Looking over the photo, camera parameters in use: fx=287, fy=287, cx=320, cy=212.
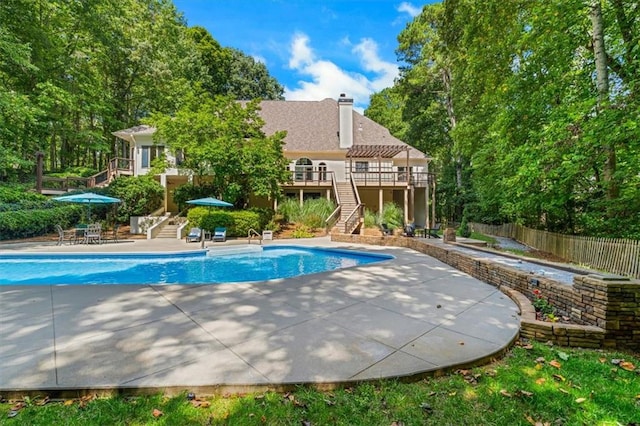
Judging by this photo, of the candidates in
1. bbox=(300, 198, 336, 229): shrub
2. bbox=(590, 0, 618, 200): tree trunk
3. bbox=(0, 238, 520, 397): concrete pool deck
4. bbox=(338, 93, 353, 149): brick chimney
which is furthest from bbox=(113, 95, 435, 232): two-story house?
bbox=(0, 238, 520, 397): concrete pool deck

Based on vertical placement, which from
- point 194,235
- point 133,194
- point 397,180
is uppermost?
point 397,180

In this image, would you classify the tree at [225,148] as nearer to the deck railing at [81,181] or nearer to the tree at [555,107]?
the deck railing at [81,181]

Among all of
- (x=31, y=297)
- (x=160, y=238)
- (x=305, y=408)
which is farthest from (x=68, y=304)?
(x=160, y=238)

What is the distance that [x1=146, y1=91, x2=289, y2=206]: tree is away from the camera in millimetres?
15664

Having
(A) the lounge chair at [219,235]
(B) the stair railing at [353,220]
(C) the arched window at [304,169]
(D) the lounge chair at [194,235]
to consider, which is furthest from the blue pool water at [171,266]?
(C) the arched window at [304,169]

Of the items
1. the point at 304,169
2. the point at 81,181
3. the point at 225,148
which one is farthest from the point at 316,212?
the point at 81,181

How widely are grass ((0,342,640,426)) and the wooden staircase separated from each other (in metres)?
13.7

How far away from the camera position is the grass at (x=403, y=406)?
2.16 meters

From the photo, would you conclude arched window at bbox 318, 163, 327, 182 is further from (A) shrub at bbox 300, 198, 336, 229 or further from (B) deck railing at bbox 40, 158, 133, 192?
(B) deck railing at bbox 40, 158, 133, 192

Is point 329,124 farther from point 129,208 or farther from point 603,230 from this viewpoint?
point 603,230

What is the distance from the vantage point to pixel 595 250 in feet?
27.5

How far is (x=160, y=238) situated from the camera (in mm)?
15414

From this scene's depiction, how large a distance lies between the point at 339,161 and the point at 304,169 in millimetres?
2867

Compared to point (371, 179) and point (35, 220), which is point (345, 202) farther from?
point (35, 220)
